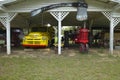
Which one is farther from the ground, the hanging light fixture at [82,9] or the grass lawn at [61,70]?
the hanging light fixture at [82,9]

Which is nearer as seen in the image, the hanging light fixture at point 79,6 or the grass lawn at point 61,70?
the grass lawn at point 61,70

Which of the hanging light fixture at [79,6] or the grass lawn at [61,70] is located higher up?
the hanging light fixture at [79,6]

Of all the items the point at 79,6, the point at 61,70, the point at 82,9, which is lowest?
the point at 61,70

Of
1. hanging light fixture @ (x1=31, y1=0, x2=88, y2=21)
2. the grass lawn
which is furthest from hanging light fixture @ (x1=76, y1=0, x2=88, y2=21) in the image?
the grass lawn

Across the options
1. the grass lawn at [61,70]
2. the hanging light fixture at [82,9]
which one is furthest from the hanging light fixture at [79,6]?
the grass lawn at [61,70]

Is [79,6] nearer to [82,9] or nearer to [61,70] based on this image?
[82,9]

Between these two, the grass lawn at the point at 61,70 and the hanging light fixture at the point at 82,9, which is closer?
the grass lawn at the point at 61,70

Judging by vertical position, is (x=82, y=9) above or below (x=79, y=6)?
below

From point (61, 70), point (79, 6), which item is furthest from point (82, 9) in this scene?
point (61, 70)

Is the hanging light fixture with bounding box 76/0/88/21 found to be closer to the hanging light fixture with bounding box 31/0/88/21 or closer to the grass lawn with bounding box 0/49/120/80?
the hanging light fixture with bounding box 31/0/88/21

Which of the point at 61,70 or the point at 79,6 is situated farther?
the point at 79,6

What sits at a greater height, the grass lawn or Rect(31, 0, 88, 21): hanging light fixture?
Rect(31, 0, 88, 21): hanging light fixture

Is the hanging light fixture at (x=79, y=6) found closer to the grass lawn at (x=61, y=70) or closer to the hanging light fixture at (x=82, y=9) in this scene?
the hanging light fixture at (x=82, y=9)

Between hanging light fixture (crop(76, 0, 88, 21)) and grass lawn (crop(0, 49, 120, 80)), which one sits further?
hanging light fixture (crop(76, 0, 88, 21))
